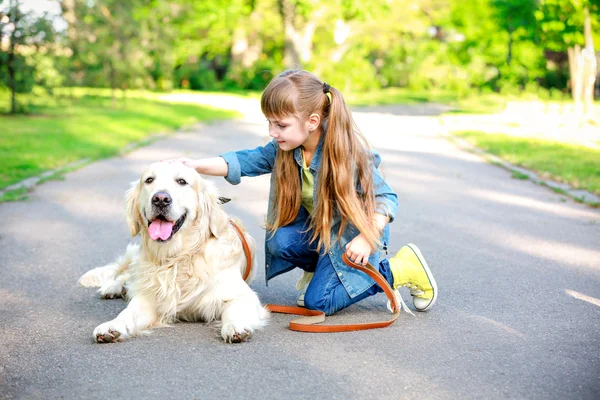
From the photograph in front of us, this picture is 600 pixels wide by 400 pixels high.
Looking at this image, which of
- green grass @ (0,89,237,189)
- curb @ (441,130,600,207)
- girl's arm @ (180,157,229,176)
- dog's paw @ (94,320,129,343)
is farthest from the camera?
green grass @ (0,89,237,189)

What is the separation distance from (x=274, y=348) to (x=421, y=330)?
3.23 feet

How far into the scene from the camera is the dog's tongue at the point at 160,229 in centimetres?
439

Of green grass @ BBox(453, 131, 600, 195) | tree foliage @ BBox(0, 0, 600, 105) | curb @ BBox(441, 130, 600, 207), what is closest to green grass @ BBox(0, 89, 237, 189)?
tree foliage @ BBox(0, 0, 600, 105)

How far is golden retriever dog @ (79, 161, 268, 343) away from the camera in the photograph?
439 centimetres

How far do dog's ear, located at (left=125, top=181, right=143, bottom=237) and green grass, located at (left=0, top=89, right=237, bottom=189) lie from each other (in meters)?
5.47

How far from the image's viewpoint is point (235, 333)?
4.20 m

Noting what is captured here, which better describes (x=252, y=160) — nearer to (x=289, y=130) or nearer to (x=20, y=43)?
(x=289, y=130)

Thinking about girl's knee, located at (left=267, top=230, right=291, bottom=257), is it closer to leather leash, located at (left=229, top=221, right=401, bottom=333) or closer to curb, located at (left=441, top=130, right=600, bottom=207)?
leather leash, located at (left=229, top=221, right=401, bottom=333)

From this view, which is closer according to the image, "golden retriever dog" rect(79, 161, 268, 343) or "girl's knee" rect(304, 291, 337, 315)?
"golden retriever dog" rect(79, 161, 268, 343)

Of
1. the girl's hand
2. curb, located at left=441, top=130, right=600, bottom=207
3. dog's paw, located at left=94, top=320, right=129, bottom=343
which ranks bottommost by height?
dog's paw, located at left=94, top=320, right=129, bottom=343

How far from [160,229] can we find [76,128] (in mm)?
12702

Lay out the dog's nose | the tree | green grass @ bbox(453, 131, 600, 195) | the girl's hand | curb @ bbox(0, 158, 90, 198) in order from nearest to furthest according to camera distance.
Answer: the dog's nose
the girl's hand
curb @ bbox(0, 158, 90, 198)
green grass @ bbox(453, 131, 600, 195)
the tree

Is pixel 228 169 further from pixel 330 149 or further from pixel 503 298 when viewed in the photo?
pixel 503 298

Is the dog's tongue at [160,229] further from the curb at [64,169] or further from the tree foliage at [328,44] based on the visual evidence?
the tree foliage at [328,44]
